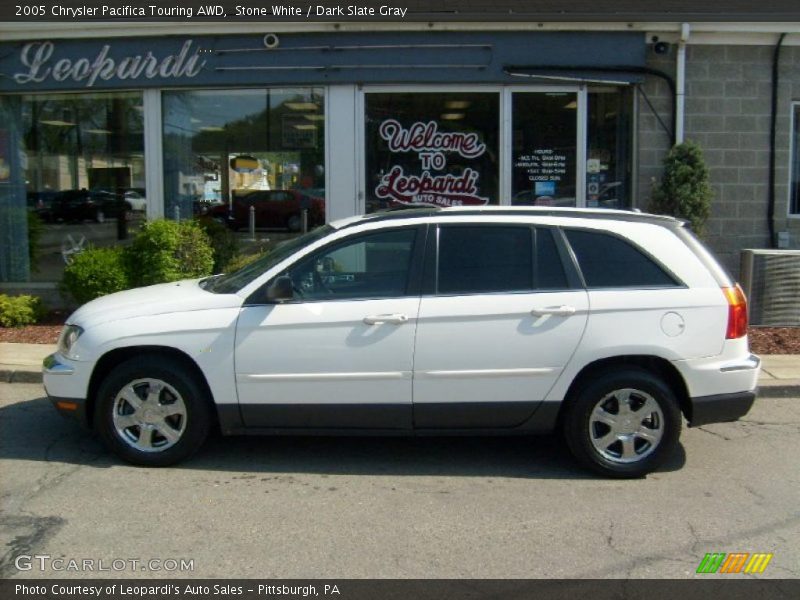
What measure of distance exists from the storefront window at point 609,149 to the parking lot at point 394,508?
533cm

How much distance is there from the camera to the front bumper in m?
5.54

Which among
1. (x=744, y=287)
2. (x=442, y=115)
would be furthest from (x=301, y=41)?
(x=744, y=287)

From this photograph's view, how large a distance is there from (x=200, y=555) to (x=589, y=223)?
316cm

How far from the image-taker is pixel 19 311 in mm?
9992

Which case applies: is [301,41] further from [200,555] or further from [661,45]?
[200,555]

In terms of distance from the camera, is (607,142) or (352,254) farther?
(607,142)

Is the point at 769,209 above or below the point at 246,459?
above

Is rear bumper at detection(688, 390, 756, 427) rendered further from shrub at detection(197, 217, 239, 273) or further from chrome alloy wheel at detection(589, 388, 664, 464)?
shrub at detection(197, 217, 239, 273)

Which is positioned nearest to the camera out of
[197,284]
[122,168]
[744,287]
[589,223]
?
[589,223]

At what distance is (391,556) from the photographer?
14.1 feet

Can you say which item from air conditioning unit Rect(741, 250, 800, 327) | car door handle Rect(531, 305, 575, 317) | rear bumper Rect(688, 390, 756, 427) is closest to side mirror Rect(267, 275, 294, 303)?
car door handle Rect(531, 305, 575, 317)

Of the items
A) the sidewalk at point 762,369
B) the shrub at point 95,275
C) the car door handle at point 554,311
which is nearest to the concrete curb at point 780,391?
the sidewalk at point 762,369

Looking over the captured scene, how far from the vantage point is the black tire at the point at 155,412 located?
5.44 meters

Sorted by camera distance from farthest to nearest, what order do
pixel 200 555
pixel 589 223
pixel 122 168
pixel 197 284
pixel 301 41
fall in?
pixel 122 168 < pixel 301 41 < pixel 197 284 < pixel 589 223 < pixel 200 555
